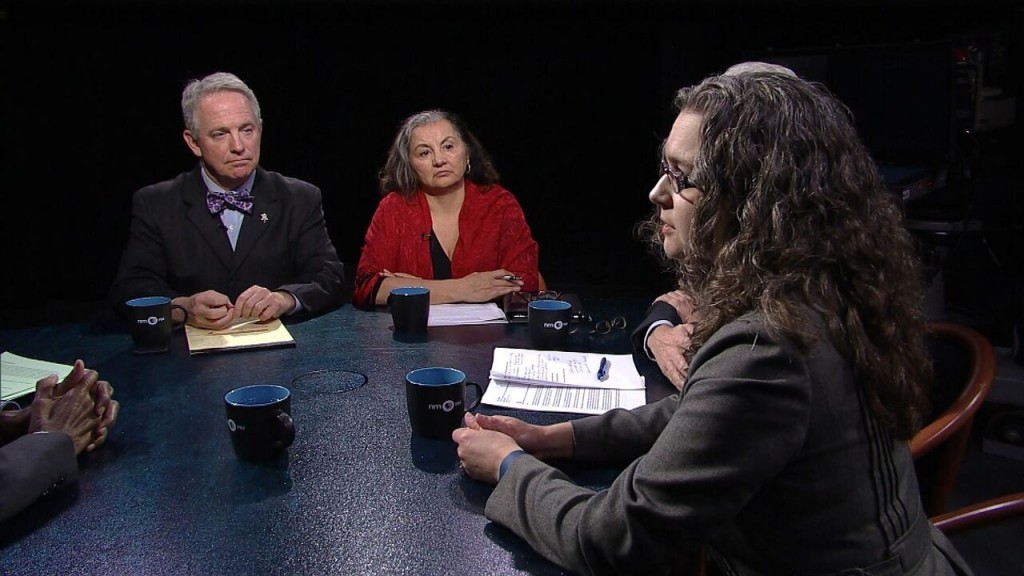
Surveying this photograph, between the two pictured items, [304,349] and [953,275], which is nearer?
[304,349]

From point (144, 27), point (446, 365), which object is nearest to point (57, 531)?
point (446, 365)

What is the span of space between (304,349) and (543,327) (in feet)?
1.91

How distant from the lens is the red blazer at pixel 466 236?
308cm

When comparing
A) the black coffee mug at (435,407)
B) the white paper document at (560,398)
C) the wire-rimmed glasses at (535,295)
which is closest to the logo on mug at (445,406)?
the black coffee mug at (435,407)

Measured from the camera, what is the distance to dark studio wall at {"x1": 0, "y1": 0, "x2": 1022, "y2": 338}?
523 centimetres

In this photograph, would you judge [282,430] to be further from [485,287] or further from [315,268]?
[315,268]

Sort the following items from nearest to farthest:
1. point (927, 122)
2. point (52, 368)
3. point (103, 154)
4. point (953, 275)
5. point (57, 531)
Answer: point (57, 531) < point (52, 368) < point (927, 122) < point (953, 275) < point (103, 154)

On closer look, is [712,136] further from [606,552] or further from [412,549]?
[412,549]

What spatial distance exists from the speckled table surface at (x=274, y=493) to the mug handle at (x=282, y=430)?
Result: 3 cm

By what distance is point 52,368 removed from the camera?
5.74ft

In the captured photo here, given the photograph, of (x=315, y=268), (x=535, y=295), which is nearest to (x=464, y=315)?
(x=535, y=295)

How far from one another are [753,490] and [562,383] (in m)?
0.72

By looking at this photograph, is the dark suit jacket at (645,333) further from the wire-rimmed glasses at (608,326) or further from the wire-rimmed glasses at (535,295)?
the wire-rimmed glasses at (535,295)

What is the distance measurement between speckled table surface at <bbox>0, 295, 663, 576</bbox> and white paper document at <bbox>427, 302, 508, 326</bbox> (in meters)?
0.37
